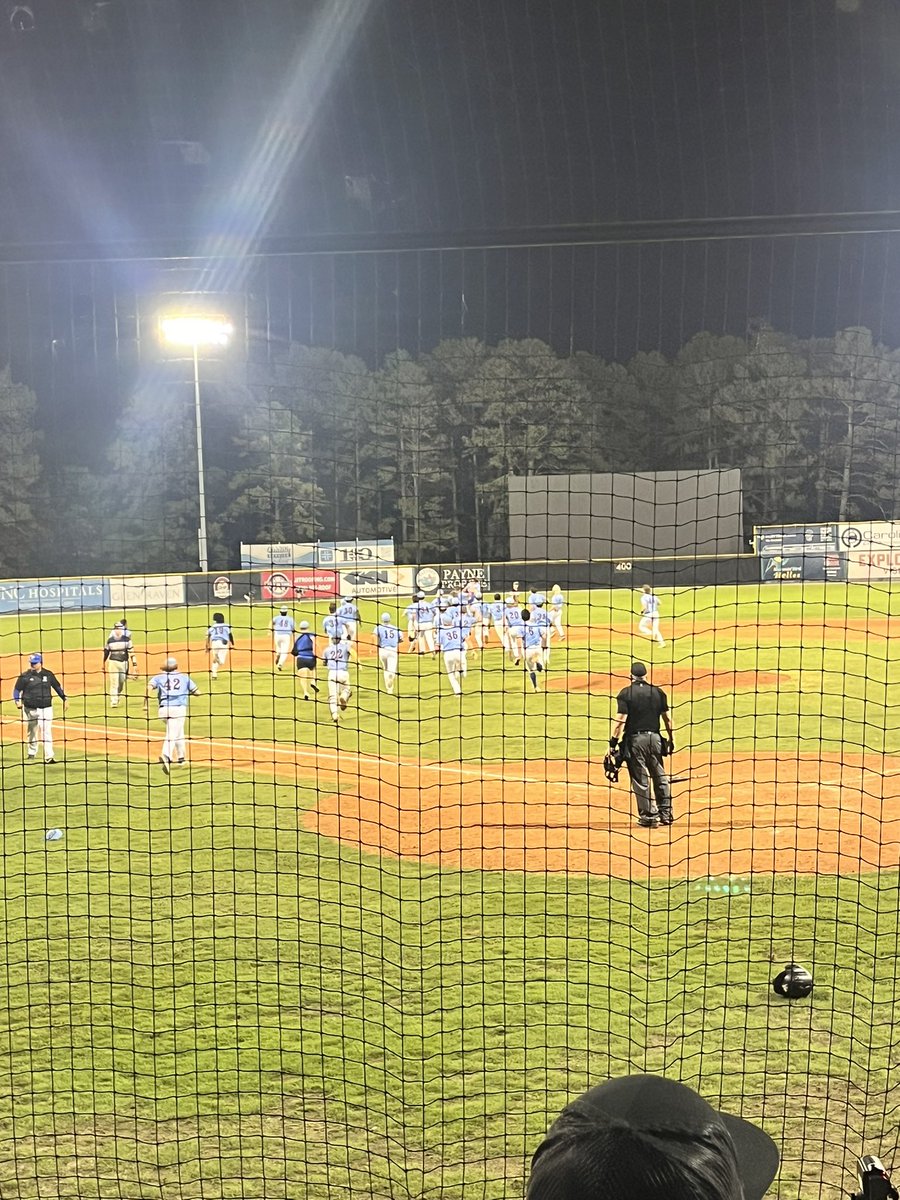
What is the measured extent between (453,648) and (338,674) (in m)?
2.53

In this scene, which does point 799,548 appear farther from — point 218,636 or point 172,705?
point 172,705

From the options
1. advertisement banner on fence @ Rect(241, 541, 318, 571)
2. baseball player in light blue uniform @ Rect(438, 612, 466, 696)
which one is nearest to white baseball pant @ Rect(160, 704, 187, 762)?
baseball player in light blue uniform @ Rect(438, 612, 466, 696)

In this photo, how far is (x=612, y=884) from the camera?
378 inches

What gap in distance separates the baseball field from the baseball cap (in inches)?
165

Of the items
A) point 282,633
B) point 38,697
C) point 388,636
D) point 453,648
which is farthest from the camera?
point 282,633

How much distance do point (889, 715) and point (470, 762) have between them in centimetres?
755

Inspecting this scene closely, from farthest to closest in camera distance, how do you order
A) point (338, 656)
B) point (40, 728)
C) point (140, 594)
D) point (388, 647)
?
point (140, 594) → point (388, 647) → point (338, 656) → point (40, 728)

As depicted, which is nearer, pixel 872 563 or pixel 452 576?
pixel 872 563

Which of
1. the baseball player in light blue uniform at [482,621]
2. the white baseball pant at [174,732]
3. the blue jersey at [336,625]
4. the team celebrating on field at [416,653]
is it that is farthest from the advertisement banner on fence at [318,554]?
the white baseball pant at [174,732]

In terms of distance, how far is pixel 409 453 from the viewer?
1703 inches

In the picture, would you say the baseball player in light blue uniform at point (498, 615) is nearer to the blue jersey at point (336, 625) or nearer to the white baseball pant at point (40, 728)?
the blue jersey at point (336, 625)

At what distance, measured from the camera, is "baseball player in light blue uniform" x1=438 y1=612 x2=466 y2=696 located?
19344mm

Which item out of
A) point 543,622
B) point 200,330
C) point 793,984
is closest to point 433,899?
point 793,984

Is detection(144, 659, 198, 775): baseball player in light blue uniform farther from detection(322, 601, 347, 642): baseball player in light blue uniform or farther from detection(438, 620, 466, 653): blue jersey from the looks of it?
detection(438, 620, 466, 653): blue jersey
